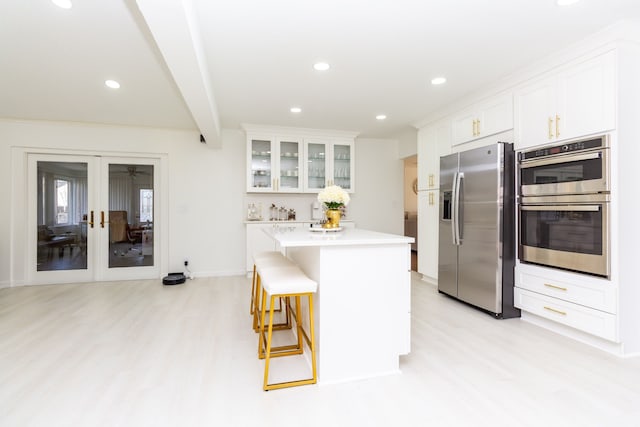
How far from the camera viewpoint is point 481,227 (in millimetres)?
3213

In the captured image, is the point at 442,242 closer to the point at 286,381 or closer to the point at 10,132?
the point at 286,381

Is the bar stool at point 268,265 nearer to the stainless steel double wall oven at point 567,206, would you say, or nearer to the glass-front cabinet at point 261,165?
the glass-front cabinet at point 261,165

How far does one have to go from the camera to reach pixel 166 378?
2061 millimetres

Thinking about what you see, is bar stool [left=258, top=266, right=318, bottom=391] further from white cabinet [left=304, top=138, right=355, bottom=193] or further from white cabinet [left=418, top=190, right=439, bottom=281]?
white cabinet [left=304, top=138, right=355, bottom=193]

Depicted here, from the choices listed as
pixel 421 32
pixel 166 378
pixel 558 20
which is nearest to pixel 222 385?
pixel 166 378

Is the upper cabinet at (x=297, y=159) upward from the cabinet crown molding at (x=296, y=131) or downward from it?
downward

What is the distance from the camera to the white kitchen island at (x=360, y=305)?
201cm

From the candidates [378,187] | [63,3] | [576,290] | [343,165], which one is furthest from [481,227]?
[63,3]

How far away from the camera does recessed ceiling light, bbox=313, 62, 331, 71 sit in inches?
112

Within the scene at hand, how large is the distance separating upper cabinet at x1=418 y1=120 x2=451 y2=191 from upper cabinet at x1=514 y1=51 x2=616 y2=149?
105cm

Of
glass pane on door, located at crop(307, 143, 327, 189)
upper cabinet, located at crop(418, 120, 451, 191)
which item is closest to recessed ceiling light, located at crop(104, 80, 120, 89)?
glass pane on door, located at crop(307, 143, 327, 189)

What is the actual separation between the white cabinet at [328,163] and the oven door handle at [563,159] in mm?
2756

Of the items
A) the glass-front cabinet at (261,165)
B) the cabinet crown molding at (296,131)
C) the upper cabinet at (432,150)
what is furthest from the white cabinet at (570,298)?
the glass-front cabinet at (261,165)

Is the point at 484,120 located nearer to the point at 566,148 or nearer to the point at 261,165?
the point at 566,148
